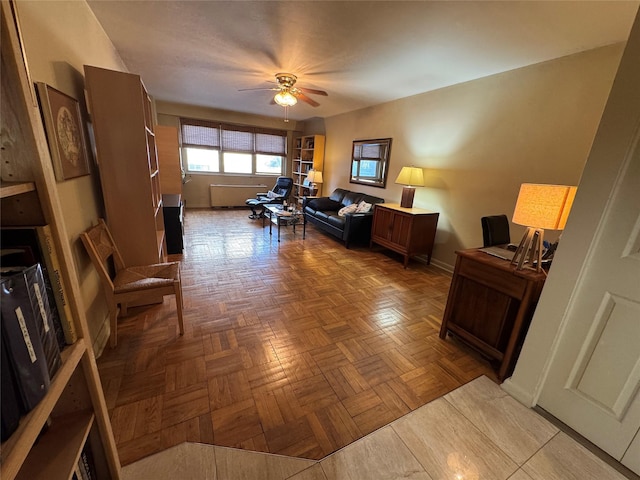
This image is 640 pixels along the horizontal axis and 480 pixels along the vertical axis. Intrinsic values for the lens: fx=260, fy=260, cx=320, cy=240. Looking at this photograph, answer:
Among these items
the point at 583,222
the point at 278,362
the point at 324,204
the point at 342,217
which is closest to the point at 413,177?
the point at 342,217

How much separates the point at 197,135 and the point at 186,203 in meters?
1.65

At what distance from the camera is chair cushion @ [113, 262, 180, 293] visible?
1.84m

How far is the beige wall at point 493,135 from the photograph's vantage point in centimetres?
232

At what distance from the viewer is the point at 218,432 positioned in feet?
4.28

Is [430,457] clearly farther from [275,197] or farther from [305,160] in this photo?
[305,160]

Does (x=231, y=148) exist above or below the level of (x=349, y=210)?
above

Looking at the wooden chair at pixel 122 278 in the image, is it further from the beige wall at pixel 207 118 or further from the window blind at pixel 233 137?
the window blind at pixel 233 137

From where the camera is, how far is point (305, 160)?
271 inches

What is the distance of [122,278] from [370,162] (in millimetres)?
4150

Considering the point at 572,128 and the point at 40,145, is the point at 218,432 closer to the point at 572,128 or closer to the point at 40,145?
the point at 40,145

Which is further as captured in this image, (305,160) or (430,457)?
(305,160)

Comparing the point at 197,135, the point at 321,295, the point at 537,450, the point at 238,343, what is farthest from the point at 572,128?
the point at 197,135

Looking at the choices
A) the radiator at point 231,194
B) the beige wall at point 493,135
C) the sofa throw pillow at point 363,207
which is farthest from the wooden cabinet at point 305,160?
the sofa throw pillow at point 363,207

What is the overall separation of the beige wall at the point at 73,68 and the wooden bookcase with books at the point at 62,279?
41.2 inches
